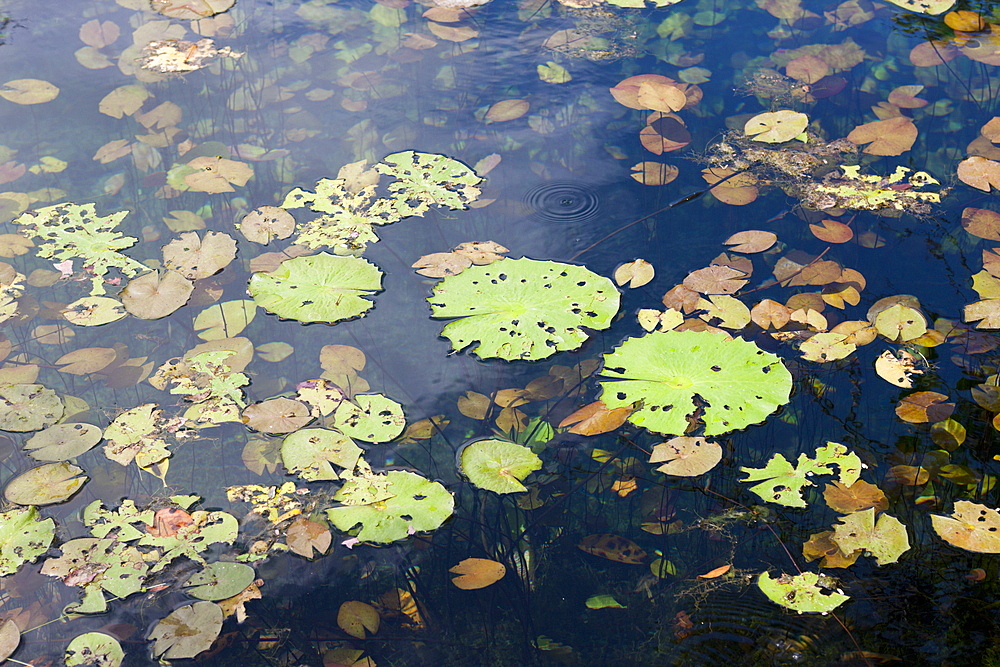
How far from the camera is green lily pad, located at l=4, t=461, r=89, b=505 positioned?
1992 millimetres

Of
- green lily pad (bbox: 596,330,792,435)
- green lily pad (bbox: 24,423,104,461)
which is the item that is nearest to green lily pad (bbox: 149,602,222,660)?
green lily pad (bbox: 24,423,104,461)

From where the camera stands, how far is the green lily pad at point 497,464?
79.4 inches

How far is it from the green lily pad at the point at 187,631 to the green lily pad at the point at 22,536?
1.35 ft

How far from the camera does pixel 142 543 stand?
6.21 feet

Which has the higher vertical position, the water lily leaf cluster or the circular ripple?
the circular ripple

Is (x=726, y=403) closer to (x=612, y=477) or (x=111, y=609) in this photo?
(x=612, y=477)

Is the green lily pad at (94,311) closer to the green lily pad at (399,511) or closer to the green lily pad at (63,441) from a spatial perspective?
the green lily pad at (63,441)

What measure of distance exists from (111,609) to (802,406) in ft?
6.21

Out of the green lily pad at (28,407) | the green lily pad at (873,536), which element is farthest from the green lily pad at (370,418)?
the green lily pad at (873,536)

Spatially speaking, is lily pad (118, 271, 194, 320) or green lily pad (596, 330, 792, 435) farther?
lily pad (118, 271, 194, 320)

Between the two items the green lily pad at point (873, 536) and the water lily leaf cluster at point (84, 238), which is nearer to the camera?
the green lily pad at point (873, 536)

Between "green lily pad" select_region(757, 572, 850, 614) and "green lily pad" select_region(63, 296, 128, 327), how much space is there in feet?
Result: 6.94

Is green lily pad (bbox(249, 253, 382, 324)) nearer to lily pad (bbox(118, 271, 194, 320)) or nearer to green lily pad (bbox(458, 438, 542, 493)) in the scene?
lily pad (bbox(118, 271, 194, 320))

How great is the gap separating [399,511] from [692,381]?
0.91 metres
